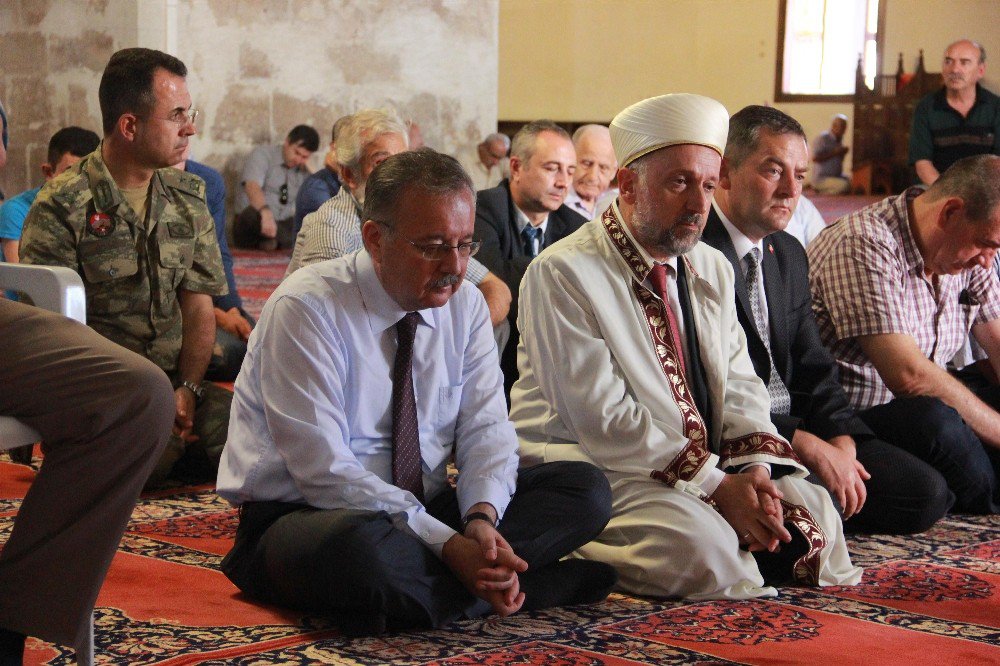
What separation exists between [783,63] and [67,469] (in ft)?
63.2

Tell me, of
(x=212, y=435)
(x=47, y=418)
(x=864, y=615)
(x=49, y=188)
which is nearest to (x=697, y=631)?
(x=864, y=615)

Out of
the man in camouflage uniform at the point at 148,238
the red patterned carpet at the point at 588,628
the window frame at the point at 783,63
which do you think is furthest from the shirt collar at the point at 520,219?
the window frame at the point at 783,63

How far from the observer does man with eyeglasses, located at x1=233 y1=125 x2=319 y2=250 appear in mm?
11156

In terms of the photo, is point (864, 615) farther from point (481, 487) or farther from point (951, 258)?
point (951, 258)

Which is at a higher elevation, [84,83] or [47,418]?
[84,83]

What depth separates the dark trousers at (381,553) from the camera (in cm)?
269

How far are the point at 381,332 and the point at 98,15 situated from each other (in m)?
6.72

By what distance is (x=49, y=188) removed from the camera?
3992 mm

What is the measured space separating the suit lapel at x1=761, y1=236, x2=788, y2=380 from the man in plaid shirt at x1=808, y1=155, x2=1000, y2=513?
44 cm

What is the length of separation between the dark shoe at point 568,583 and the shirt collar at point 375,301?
63 centimetres

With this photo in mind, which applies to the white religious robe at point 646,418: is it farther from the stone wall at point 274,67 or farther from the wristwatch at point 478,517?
the stone wall at point 274,67

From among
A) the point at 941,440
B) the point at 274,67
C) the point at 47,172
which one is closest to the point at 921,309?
the point at 941,440

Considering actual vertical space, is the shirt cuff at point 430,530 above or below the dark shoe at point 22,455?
above

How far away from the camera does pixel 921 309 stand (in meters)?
4.37
